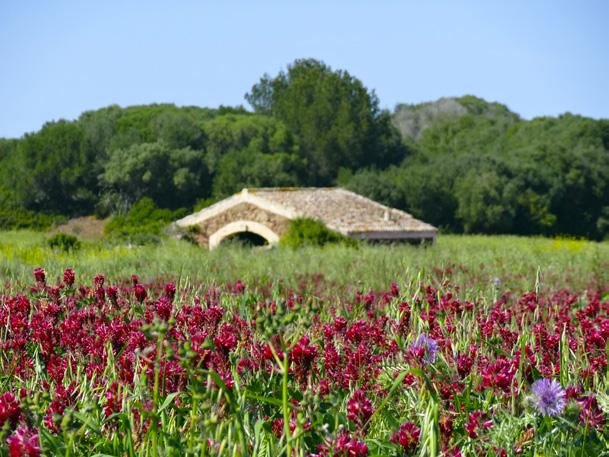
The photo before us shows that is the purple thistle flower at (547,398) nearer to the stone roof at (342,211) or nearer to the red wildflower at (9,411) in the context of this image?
the red wildflower at (9,411)

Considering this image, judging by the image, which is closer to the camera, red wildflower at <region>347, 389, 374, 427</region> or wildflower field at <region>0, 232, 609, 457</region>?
wildflower field at <region>0, 232, 609, 457</region>

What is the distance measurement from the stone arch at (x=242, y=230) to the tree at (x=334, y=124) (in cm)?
3636

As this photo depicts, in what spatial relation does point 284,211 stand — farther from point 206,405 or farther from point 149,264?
point 206,405

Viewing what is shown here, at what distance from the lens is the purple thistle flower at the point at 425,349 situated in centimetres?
267

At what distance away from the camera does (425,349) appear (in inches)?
107

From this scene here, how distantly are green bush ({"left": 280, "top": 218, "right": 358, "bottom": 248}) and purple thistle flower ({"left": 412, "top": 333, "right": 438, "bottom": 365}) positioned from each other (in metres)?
20.3

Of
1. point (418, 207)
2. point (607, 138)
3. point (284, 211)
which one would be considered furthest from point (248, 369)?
point (607, 138)

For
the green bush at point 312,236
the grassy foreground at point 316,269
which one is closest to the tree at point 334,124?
the green bush at point 312,236

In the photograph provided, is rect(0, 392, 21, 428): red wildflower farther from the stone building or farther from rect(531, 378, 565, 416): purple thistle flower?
the stone building

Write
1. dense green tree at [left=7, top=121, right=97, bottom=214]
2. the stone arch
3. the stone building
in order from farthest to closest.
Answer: dense green tree at [left=7, top=121, right=97, bottom=214] → the stone arch → the stone building

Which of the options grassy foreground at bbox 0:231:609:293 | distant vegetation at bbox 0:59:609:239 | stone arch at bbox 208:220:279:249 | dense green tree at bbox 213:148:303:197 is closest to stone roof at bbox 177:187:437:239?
stone arch at bbox 208:220:279:249

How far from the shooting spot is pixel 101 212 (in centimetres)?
5972

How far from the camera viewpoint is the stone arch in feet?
95.4

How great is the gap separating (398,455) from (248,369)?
82 centimetres
